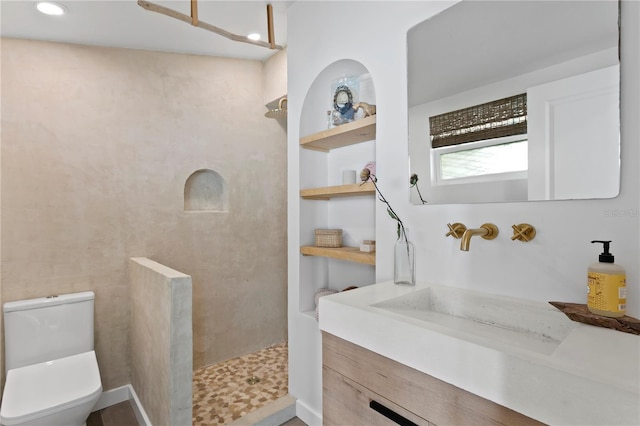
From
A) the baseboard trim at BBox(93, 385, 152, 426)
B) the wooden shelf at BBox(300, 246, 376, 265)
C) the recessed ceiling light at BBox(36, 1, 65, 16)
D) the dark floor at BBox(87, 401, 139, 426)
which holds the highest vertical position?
the recessed ceiling light at BBox(36, 1, 65, 16)

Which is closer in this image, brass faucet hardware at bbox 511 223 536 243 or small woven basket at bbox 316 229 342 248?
brass faucet hardware at bbox 511 223 536 243

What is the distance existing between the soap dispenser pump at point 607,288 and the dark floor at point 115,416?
252 centimetres

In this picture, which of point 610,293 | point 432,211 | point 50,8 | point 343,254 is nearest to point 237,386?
point 343,254

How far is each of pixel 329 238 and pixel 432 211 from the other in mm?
748

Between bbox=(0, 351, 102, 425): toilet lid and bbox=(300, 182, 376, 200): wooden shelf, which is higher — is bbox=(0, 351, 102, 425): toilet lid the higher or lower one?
the lower one

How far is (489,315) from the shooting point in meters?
1.19

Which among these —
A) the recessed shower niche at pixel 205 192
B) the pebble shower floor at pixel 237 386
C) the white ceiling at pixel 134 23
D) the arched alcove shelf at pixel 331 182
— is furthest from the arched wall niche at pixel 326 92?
the pebble shower floor at pixel 237 386

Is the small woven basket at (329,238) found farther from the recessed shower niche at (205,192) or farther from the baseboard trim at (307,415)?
the recessed shower niche at (205,192)

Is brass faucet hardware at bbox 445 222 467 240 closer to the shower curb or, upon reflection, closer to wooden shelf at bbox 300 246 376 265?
wooden shelf at bbox 300 246 376 265

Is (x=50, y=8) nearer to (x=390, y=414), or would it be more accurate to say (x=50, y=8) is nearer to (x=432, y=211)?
(x=432, y=211)

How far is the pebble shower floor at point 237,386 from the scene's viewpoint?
211 centimetres

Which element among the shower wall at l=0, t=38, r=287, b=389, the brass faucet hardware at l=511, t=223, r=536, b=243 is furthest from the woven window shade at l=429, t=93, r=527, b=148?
the shower wall at l=0, t=38, r=287, b=389

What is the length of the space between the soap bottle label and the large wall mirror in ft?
0.86

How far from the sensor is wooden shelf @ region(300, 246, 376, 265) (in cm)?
169
